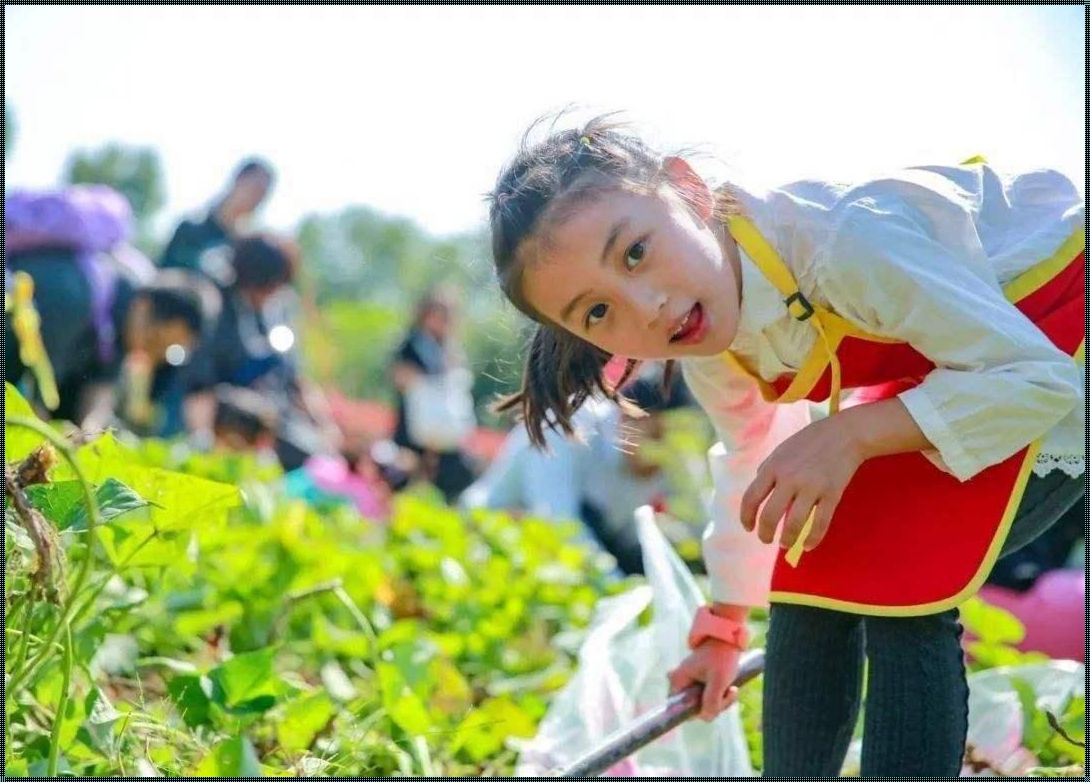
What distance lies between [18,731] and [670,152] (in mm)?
843

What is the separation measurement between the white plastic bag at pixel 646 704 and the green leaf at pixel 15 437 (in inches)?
31.9

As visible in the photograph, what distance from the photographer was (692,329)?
1.33m

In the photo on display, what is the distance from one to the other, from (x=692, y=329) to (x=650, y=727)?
457mm

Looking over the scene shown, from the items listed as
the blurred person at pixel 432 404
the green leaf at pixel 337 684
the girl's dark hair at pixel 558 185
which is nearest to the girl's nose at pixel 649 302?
the girl's dark hair at pixel 558 185

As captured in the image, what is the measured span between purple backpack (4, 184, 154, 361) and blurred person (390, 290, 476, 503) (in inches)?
60.6

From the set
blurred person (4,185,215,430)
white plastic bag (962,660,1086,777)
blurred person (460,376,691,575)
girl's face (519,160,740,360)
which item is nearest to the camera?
girl's face (519,160,740,360)

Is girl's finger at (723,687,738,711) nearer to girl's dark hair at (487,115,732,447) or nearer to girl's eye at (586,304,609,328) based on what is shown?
girl's dark hair at (487,115,732,447)

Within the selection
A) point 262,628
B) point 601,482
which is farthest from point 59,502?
point 601,482

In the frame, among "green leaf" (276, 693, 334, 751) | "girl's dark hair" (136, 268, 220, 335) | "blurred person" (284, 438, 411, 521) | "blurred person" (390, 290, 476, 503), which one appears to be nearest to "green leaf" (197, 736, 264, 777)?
→ "green leaf" (276, 693, 334, 751)

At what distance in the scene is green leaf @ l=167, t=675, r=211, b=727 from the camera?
142 centimetres

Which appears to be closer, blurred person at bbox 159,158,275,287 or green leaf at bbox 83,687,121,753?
green leaf at bbox 83,687,121,753

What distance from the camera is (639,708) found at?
187 centimetres

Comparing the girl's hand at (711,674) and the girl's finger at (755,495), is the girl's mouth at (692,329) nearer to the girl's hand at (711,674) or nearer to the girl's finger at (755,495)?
the girl's finger at (755,495)

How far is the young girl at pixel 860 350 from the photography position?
1.23m
